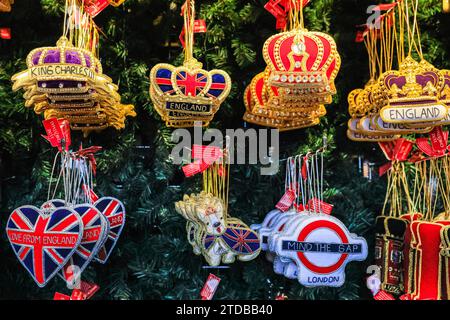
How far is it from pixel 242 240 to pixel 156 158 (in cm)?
53

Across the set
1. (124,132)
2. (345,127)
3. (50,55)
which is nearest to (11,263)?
(124,132)

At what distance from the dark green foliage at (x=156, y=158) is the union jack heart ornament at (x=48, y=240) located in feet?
1.11

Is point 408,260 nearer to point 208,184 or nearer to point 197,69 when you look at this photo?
point 208,184

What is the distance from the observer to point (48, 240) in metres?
1.85

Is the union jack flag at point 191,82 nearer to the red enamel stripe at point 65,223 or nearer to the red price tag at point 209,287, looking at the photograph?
the red enamel stripe at point 65,223

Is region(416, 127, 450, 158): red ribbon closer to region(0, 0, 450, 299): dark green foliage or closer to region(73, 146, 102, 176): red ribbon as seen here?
region(0, 0, 450, 299): dark green foliage

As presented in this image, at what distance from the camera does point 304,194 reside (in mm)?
2270

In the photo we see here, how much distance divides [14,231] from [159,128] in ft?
2.37

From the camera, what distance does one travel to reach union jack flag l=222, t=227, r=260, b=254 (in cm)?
204

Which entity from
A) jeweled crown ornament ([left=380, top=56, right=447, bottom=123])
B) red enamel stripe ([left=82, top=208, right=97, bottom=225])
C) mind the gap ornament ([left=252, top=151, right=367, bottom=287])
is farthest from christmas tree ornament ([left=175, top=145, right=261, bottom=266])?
jeweled crown ornament ([left=380, top=56, right=447, bottom=123])

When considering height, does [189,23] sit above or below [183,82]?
above

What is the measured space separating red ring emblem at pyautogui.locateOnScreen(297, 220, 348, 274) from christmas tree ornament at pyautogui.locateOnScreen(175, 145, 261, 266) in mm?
194

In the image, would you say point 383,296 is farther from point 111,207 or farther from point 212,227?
point 111,207

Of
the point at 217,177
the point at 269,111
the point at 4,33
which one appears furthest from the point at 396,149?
the point at 4,33
